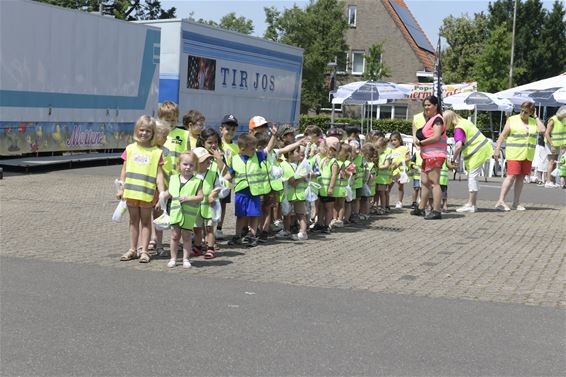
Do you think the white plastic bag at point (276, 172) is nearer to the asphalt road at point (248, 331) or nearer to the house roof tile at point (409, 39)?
the asphalt road at point (248, 331)

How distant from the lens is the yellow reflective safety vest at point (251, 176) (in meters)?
10.1

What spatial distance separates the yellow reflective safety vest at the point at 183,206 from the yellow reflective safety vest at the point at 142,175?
0.73 feet

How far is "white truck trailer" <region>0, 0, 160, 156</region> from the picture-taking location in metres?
18.2

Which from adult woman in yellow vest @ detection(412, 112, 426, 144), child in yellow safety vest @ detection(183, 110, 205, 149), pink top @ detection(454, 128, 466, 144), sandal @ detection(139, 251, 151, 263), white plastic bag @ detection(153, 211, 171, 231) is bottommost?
sandal @ detection(139, 251, 151, 263)

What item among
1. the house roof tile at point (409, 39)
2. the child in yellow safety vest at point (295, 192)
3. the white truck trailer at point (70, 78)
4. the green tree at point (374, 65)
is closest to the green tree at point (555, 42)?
the house roof tile at point (409, 39)

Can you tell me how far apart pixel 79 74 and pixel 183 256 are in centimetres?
1219

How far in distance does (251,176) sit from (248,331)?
419 cm

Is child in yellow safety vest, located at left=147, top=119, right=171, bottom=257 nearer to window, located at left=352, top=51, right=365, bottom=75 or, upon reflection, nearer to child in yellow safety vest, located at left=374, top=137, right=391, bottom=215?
child in yellow safety vest, located at left=374, top=137, right=391, bottom=215

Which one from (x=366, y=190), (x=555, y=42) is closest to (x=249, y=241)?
(x=366, y=190)

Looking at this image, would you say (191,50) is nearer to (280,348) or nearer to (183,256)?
(183,256)

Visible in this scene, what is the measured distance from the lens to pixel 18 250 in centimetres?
930

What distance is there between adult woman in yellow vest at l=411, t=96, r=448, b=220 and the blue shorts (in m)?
4.25

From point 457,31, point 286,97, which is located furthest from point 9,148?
point 457,31

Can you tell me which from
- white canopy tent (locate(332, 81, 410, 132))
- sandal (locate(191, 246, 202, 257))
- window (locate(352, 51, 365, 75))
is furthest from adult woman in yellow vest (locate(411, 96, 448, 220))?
window (locate(352, 51, 365, 75))
